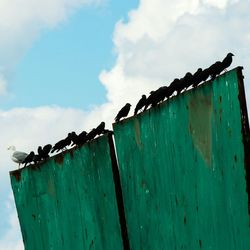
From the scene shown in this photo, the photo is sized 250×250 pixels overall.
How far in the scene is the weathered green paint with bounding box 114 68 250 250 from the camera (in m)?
4.12

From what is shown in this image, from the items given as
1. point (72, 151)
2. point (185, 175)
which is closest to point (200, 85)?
point (185, 175)

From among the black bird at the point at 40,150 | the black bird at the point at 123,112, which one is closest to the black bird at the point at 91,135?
the black bird at the point at 123,112

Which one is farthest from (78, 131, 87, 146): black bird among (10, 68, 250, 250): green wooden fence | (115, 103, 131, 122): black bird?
(115, 103, 131, 122): black bird

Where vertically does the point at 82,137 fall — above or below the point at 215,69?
below

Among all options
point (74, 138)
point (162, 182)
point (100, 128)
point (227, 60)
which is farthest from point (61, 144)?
point (227, 60)

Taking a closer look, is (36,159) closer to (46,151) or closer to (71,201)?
(46,151)

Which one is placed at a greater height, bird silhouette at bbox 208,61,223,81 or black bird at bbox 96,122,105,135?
bird silhouette at bbox 208,61,223,81

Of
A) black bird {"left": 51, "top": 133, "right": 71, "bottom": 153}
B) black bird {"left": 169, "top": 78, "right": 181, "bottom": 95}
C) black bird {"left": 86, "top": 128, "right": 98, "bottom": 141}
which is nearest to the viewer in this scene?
black bird {"left": 169, "top": 78, "right": 181, "bottom": 95}

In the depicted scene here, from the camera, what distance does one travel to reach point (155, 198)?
4.82 m

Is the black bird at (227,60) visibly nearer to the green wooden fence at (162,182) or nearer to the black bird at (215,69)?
the black bird at (215,69)

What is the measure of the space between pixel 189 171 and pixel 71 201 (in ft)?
4.99

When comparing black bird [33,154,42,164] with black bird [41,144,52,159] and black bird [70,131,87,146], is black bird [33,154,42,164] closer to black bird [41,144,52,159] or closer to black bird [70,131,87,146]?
black bird [41,144,52,159]

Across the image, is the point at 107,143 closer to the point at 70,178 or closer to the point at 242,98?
the point at 70,178

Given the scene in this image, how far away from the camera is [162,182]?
4.75 m
